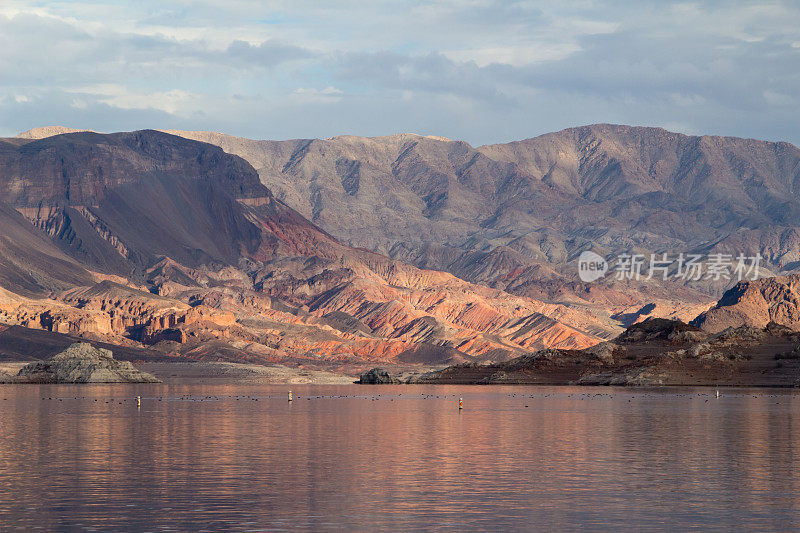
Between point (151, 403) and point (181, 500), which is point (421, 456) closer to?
point (181, 500)

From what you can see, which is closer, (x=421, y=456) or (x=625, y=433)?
(x=421, y=456)

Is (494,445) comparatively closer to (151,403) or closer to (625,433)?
(625,433)

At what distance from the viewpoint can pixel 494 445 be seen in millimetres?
71312

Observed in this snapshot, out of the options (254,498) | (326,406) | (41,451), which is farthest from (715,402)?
(254,498)

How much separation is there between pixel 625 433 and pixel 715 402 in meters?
64.2

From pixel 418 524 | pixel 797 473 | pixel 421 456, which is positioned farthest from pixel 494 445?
pixel 418 524

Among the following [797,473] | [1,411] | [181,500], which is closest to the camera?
[181,500]

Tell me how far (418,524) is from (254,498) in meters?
8.88

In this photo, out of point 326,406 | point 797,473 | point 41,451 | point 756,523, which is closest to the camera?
point 756,523

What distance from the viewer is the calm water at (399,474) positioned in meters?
39.8

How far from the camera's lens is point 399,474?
175 ft

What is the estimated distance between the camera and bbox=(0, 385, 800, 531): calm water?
39.8 metres

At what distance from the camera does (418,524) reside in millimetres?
38469

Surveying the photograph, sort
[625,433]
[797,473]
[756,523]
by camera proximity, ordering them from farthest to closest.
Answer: [625,433] → [797,473] → [756,523]
